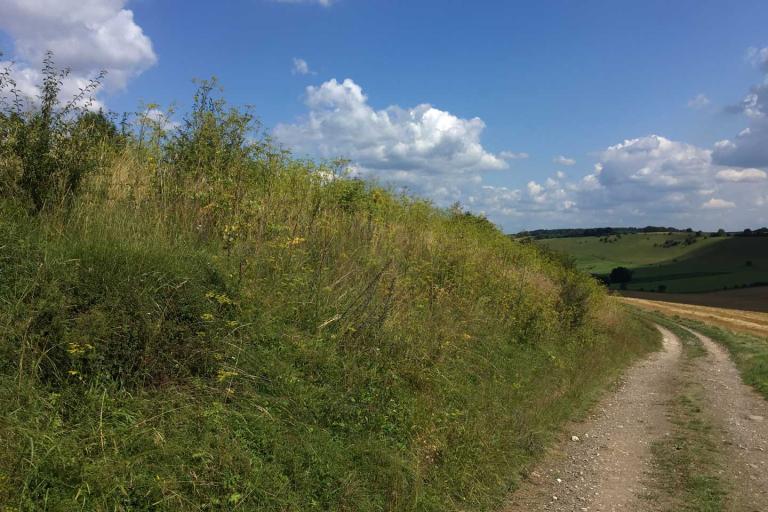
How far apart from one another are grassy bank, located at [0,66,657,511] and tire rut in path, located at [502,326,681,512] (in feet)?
1.10

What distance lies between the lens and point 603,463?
7.39 metres

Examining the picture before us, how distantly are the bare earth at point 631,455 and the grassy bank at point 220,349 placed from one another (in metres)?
0.40

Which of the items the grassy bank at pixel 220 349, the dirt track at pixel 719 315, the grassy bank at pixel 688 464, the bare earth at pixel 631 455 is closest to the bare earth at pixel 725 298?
the dirt track at pixel 719 315

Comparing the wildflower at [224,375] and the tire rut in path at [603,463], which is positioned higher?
the wildflower at [224,375]

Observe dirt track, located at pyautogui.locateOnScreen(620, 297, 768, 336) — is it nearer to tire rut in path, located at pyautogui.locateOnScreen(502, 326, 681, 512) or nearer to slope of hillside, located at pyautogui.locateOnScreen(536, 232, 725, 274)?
tire rut in path, located at pyautogui.locateOnScreen(502, 326, 681, 512)

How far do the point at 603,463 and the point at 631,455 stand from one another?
0.69 meters

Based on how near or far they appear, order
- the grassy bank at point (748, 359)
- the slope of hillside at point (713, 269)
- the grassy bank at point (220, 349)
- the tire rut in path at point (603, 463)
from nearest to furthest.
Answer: the grassy bank at point (220, 349)
the tire rut in path at point (603, 463)
the grassy bank at point (748, 359)
the slope of hillside at point (713, 269)

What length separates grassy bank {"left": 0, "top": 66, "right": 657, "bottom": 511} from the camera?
387 cm

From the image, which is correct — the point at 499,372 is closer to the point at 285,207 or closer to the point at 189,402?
the point at 285,207

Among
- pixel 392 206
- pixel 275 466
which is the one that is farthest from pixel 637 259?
pixel 275 466

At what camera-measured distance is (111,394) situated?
163 inches

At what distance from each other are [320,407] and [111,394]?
77.2 inches

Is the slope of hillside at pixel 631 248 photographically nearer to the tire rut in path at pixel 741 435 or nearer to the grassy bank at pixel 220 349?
the tire rut in path at pixel 741 435

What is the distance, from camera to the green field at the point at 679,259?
3735 inches
